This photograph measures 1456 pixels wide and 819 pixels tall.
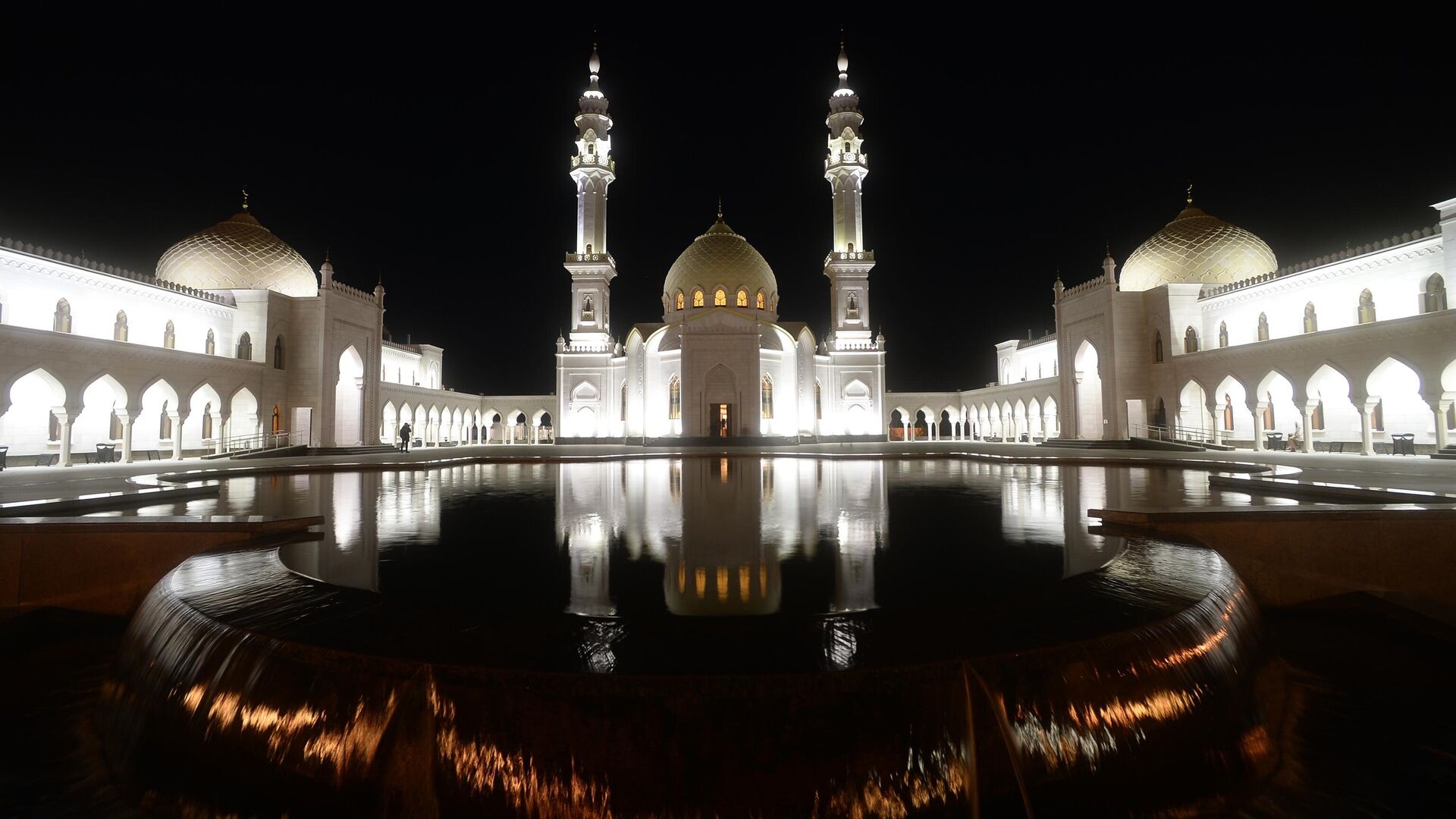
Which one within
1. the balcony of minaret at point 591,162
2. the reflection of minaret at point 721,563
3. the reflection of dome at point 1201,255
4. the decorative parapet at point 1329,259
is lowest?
the reflection of minaret at point 721,563

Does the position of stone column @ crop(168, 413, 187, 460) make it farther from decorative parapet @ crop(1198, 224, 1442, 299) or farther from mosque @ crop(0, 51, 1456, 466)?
decorative parapet @ crop(1198, 224, 1442, 299)

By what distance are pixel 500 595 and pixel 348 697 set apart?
775 mm

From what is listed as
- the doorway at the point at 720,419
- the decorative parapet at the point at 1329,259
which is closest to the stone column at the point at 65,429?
the doorway at the point at 720,419

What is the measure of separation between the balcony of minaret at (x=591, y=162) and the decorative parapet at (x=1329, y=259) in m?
23.0

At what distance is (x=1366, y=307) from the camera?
674 inches

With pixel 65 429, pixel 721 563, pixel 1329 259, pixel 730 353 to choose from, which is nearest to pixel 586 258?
pixel 730 353

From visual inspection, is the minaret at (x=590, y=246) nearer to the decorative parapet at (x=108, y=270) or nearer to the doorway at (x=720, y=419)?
the doorway at (x=720, y=419)

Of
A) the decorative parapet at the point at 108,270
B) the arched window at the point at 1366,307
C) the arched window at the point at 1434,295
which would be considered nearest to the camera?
the decorative parapet at the point at 108,270

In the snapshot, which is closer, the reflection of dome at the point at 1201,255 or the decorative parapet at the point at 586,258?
the reflection of dome at the point at 1201,255

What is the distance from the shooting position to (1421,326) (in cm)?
1355

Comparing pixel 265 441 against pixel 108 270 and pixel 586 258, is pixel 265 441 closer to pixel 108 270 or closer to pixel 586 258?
pixel 108 270

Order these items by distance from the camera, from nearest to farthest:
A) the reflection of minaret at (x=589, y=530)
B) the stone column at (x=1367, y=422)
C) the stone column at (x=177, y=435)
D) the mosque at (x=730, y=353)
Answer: the reflection of minaret at (x=589, y=530), the stone column at (x=1367, y=422), the mosque at (x=730, y=353), the stone column at (x=177, y=435)

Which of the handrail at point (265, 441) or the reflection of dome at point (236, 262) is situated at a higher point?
the reflection of dome at point (236, 262)

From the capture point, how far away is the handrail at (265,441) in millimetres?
Result: 18328
